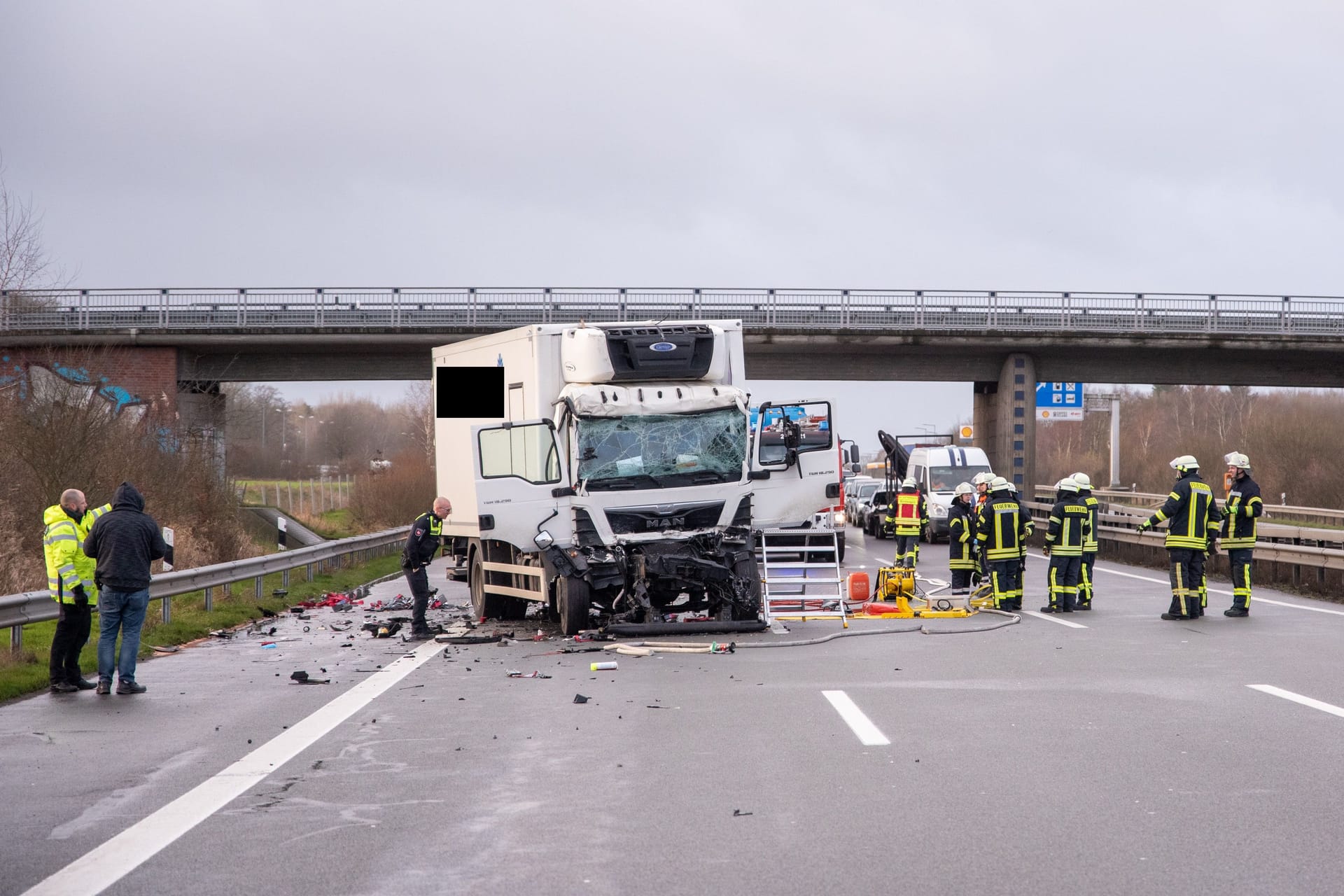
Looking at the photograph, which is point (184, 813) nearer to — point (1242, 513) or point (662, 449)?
point (662, 449)

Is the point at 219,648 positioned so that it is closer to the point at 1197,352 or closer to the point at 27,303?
the point at 27,303

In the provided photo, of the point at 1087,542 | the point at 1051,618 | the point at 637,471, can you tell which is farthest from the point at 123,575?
the point at 1087,542

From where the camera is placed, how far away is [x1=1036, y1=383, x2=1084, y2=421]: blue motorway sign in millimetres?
47500

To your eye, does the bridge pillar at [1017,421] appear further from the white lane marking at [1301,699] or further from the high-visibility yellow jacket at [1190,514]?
the white lane marking at [1301,699]

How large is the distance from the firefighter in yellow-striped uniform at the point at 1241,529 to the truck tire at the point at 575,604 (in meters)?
7.50

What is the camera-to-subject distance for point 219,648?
15.6 m

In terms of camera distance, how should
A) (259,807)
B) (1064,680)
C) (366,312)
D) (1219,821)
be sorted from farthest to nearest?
1. (366,312)
2. (1064,680)
3. (259,807)
4. (1219,821)

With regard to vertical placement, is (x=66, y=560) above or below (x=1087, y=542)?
above

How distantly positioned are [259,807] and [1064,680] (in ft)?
22.5

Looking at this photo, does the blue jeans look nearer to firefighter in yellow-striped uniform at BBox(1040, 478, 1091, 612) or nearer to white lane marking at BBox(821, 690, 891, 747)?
white lane marking at BBox(821, 690, 891, 747)

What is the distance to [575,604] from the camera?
1545 centimetres

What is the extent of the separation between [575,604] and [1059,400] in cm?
3532

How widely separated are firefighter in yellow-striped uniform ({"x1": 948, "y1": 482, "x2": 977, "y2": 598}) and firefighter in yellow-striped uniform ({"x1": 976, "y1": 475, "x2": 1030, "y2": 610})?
1.53m

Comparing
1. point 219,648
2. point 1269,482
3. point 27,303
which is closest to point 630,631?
point 219,648
